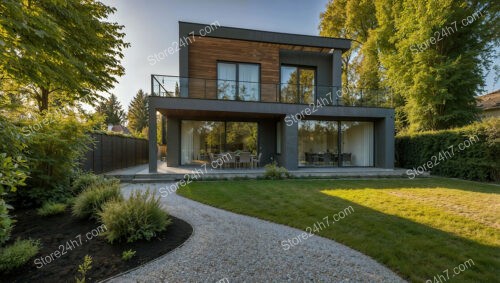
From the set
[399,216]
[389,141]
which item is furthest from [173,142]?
[389,141]

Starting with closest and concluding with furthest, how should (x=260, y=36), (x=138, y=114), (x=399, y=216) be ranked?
1. (x=399, y=216)
2. (x=260, y=36)
3. (x=138, y=114)

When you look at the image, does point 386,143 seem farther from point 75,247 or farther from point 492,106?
Result: point 492,106

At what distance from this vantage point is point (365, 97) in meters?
12.0

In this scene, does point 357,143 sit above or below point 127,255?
above

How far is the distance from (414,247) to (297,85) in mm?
9787

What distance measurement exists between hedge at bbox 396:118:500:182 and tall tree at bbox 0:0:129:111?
45.1 feet

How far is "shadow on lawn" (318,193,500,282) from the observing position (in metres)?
2.74

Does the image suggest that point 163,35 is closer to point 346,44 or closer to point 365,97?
point 346,44

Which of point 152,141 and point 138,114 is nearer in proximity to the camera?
point 152,141

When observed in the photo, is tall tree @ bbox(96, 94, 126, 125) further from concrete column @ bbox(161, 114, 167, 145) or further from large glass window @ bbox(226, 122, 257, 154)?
large glass window @ bbox(226, 122, 257, 154)

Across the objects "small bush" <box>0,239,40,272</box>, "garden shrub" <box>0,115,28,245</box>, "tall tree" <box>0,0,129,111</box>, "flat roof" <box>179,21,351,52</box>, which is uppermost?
"flat roof" <box>179,21,351,52</box>

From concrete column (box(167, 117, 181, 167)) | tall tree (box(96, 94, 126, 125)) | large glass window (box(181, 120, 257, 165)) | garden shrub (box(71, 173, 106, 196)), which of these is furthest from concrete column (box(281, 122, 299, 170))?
tall tree (box(96, 94, 126, 125))

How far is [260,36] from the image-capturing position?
1161 centimetres

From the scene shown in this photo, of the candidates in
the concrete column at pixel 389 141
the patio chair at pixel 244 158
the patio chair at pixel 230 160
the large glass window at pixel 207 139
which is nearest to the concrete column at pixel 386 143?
the concrete column at pixel 389 141
